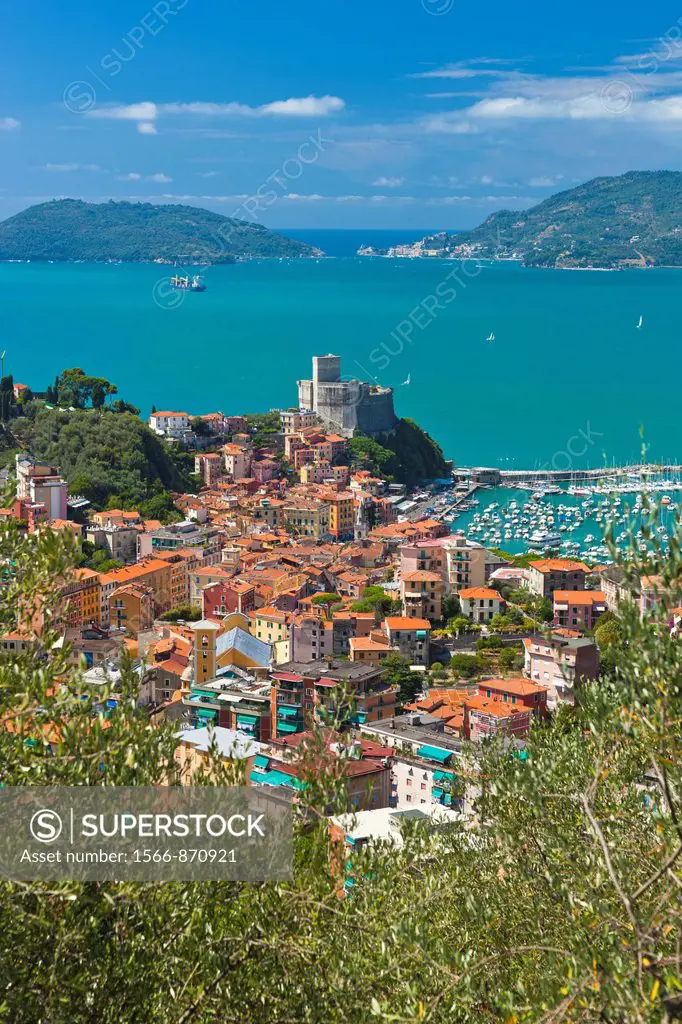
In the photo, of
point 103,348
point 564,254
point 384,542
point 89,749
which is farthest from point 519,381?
point 564,254

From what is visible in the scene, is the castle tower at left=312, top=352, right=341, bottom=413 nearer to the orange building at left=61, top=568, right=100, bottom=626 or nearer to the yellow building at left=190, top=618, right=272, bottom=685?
the orange building at left=61, top=568, right=100, bottom=626

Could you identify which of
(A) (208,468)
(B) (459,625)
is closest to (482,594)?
(B) (459,625)

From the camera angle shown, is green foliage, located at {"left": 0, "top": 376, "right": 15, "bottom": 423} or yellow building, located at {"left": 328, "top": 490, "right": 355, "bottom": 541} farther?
green foliage, located at {"left": 0, "top": 376, "right": 15, "bottom": 423}

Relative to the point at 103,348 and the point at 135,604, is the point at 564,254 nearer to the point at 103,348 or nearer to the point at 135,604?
the point at 103,348

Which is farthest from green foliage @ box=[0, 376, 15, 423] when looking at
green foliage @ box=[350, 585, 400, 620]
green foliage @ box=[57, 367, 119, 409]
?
green foliage @ box=[350, 585, 400, 620]

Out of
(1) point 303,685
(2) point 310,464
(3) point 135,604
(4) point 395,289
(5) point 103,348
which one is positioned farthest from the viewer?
(4) point 395,289
